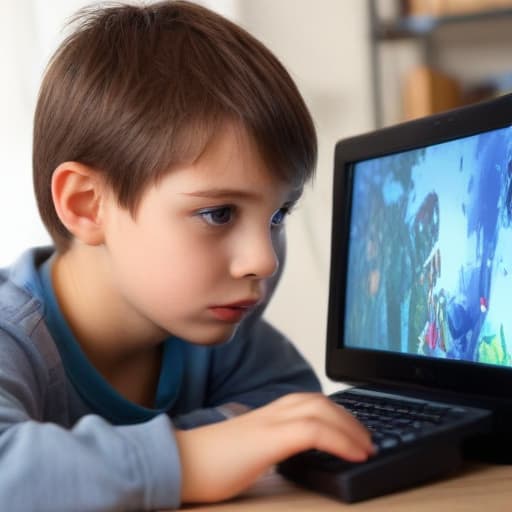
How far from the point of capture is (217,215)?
2.42 feet

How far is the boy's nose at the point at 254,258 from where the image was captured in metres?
0.74

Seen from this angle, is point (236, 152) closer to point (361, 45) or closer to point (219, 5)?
point (219, 5)

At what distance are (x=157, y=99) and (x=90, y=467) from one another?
36 cm

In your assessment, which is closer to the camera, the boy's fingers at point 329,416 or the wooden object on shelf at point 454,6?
the boy's fingers at point 329,416

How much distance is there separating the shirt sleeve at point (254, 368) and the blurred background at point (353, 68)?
1.02m

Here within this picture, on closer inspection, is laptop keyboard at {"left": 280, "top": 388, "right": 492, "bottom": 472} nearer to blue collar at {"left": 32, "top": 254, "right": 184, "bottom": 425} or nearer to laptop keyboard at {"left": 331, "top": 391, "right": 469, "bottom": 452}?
laptop keyboard at {"left": 331, "top": 391, "right": 469, "bottom": 452}

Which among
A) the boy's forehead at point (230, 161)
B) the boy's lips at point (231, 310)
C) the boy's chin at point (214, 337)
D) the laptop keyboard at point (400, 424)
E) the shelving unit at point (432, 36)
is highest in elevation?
the shelving unit at point (432, 36)

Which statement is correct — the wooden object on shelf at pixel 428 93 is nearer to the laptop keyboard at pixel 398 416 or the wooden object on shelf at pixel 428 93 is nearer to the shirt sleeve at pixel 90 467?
the laptop keyboard at pixel 398 416

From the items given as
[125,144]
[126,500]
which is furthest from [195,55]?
[126,500]

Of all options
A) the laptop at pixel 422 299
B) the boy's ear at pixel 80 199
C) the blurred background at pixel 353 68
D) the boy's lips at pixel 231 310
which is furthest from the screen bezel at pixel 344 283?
the blurred background at pixel 353 68

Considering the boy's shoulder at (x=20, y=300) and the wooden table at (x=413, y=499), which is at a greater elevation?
the boy's shoulder at (x=20, y=300)

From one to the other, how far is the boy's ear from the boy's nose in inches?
6.0

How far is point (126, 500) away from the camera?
20.5 inches

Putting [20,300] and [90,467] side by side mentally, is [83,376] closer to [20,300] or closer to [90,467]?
[20,300]
